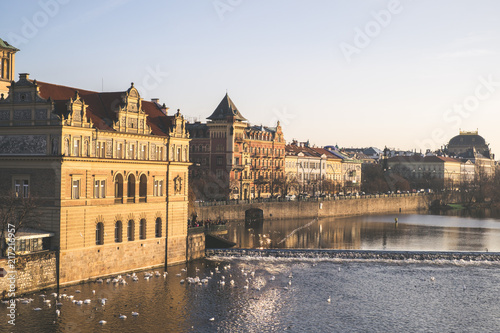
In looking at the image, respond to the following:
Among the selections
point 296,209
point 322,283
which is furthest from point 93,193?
point 296,209

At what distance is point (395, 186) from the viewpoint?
6914 inches

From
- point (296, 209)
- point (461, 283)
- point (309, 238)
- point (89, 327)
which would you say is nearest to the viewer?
point (89, 327)

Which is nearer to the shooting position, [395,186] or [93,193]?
[93,193]

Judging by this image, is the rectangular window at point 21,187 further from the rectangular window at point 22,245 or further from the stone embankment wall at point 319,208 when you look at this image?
the stone embankment wall at point 319,208

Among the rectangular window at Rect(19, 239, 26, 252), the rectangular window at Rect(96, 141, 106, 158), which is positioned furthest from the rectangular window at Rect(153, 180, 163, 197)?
the rectangular window at Rect(19, 239, 26, 252)

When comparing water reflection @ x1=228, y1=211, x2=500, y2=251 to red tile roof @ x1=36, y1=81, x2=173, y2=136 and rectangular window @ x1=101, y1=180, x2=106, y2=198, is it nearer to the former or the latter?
red tile roof @ x1=36, y1=81, x2=173, y2=136

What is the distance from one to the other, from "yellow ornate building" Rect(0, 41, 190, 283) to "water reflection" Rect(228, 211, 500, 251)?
1877 cm

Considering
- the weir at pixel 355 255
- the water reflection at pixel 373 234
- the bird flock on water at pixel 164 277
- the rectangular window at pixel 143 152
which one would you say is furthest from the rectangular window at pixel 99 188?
the water reflection at pixel 373 234

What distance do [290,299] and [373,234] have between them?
1818 inches

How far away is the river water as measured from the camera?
131 ft

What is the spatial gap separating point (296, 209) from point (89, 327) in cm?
7437

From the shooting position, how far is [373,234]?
9044 centimetres

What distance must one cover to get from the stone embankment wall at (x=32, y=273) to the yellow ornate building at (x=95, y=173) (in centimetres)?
89

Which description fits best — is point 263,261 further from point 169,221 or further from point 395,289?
point 395,289
